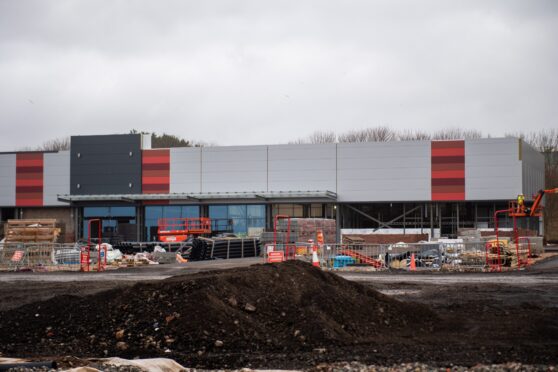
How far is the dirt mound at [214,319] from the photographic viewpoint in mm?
11039

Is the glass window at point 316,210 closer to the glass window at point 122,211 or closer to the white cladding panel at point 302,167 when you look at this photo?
the white cladding panel at point 302,167

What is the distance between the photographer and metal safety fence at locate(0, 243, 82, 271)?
34688 mm

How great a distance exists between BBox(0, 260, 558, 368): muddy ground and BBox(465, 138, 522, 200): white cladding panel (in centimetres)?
4106

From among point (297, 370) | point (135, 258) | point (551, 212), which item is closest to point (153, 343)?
point (297, 370)

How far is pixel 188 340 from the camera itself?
1105 centimetres

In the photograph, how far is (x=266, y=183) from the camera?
5928 centimetres

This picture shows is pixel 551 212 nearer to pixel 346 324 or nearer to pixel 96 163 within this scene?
pixel 96 163

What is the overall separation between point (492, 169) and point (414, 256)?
25902mm

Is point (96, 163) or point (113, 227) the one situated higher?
point (96, 163)

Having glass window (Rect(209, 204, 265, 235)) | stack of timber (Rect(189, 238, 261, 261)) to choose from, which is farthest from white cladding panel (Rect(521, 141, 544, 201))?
stack of timber (Rect(189, 238, 261, 261))

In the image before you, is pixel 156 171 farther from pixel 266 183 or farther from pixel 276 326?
pixel 276 326

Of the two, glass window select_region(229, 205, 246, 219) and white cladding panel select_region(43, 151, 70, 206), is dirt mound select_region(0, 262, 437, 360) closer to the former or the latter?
glass window select_region(229, 205, 246, 219)

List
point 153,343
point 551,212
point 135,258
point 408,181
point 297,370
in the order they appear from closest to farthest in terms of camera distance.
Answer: point 297,370 < point 153,343 < point 135,258 < point 408,181 < point 551,212

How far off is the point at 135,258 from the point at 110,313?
26081 mm
